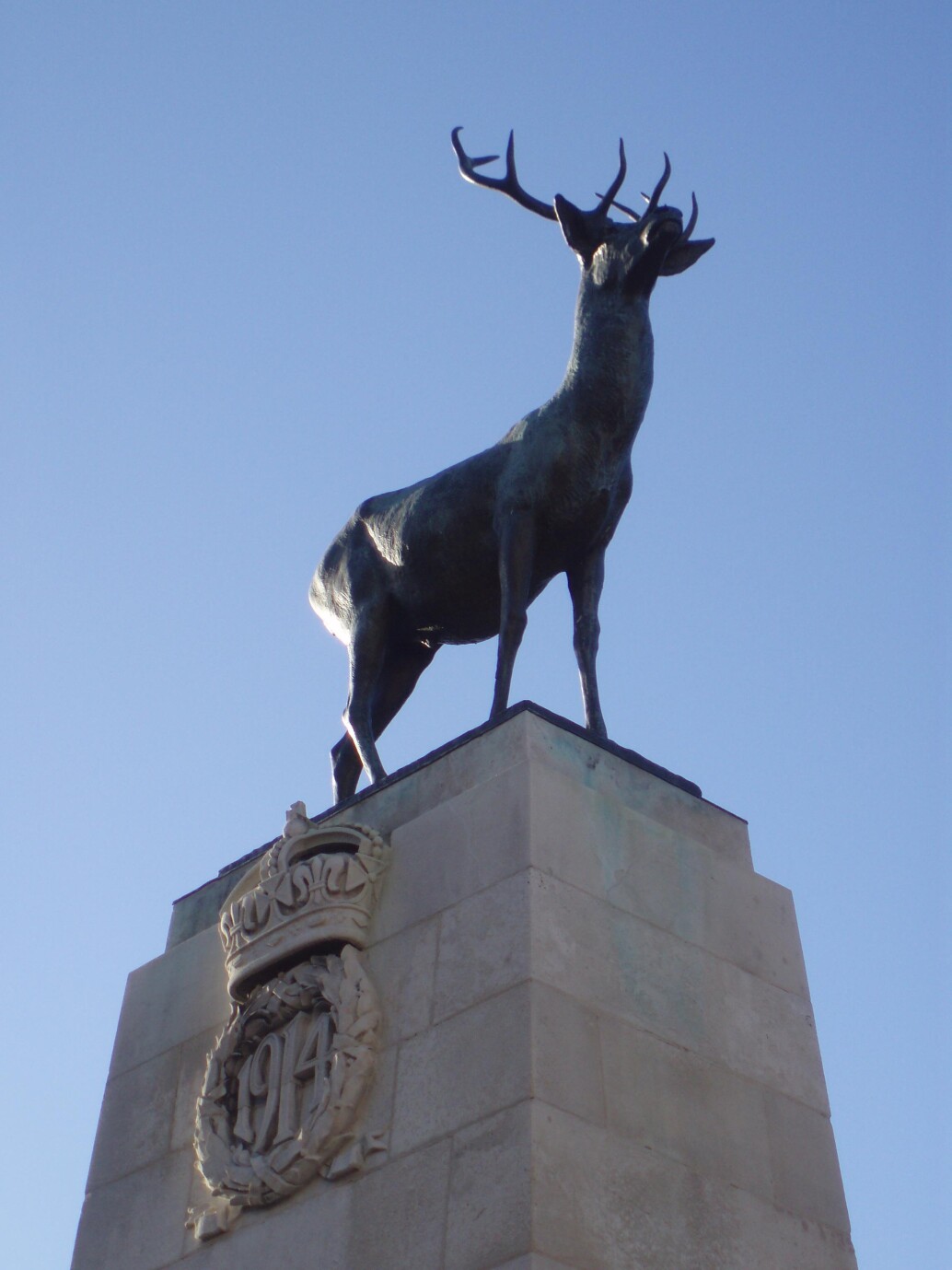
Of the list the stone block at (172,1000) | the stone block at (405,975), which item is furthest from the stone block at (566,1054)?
the stone block at (172,1000)

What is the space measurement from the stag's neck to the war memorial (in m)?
0.02

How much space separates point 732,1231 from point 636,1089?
87 cm

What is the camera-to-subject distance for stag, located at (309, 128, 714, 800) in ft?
37.0

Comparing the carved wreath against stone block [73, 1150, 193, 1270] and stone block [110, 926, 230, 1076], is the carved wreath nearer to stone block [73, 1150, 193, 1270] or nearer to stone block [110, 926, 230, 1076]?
stone block [73, 1150, 193, 1270]

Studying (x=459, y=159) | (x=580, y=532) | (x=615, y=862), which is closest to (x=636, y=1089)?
(x=615, y=862)

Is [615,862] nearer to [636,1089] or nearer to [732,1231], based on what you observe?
[636,1089]

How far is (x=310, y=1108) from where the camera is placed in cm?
930

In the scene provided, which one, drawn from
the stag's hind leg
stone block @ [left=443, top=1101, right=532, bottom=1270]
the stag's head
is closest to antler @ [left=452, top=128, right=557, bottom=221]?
the stag's head

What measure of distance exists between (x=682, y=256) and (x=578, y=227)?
95 centimetres

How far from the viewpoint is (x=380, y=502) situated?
1262 centimetres

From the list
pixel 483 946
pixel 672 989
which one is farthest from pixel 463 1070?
pixel 672 989

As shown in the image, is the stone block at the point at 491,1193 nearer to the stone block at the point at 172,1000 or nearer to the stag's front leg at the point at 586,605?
the stone block at the point at 172,1000

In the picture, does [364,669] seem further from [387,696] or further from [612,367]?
[612,367]

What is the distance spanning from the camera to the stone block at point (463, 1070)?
853 centimetres
